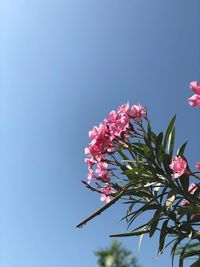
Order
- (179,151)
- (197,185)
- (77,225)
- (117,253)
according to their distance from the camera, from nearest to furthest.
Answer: (77,225), (117,253), (197,185), (179,151)

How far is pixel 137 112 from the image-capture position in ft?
9.61

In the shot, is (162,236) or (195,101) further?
(162,236)

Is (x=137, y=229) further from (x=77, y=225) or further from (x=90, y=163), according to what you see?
(x=77, y=225)

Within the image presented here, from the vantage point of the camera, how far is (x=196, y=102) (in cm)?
258

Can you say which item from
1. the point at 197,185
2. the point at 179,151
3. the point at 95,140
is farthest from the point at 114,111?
the point at 197,185

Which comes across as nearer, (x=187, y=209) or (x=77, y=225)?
(x=77, y=225)

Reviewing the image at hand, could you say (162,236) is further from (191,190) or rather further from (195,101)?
(195,101)

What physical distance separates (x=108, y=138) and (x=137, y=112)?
10.3 inches

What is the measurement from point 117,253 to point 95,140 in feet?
2.18

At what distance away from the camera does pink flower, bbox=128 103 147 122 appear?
2916mm

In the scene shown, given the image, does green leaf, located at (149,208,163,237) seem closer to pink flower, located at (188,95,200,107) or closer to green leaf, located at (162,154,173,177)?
green leaf, located at (162,154,173,177)

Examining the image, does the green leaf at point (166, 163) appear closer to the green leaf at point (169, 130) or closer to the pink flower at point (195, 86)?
the green leaf at point (169, 130)

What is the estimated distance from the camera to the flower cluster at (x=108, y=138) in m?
2.82

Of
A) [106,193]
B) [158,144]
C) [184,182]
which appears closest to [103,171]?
[106,193]
